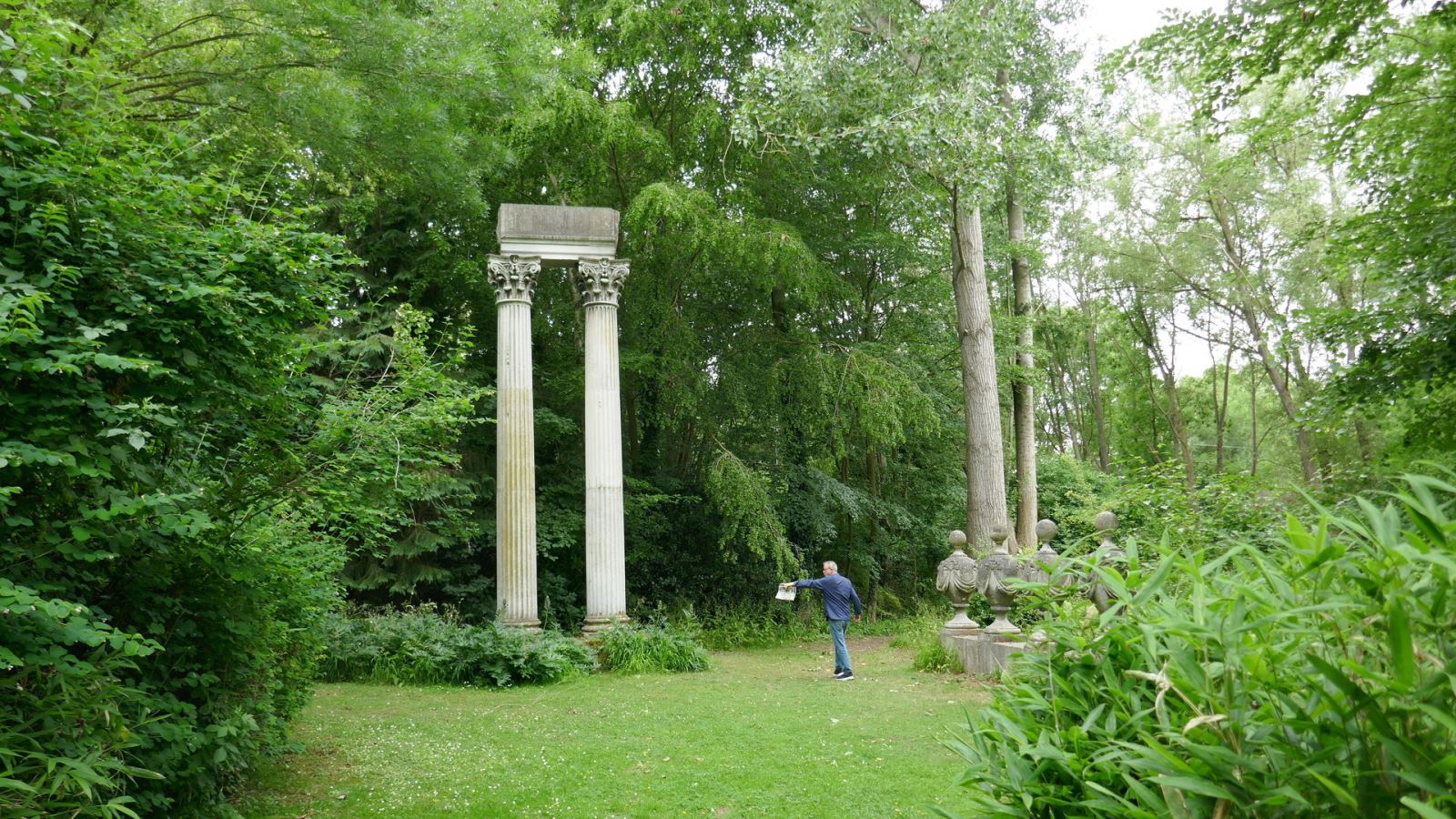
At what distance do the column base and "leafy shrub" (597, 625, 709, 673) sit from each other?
16 cm

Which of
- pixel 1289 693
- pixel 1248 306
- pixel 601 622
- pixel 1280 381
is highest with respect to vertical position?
pixel 1248 306

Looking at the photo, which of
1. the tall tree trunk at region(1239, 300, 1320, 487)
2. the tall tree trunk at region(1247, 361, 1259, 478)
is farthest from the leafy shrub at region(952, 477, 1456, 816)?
the tall tree trunk at region(1247, 361, 1259, 478)

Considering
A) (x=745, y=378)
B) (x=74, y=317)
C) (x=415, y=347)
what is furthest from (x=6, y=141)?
(x=745, y=378)

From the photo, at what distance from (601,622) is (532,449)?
105 inches

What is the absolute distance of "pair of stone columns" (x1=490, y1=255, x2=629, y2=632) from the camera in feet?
39.7

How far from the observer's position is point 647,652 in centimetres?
1172

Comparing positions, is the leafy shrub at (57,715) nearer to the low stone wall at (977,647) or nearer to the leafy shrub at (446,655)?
the leafy shrub at (446,655)

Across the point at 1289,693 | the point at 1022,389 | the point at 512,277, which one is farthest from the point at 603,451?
the point at 1289,693

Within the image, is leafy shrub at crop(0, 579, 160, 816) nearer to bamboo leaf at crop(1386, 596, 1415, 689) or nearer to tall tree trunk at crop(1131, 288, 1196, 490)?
bamboo leaf at crop(1386, 596, 1415, 689)

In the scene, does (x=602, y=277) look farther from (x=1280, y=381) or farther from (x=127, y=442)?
(x=1280, y=381)

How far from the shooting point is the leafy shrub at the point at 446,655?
35.0ft

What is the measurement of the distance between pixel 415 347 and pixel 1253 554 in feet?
17.5

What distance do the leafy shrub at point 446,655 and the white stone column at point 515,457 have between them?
715 millimetres

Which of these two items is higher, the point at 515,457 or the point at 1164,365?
the point at 1164,365
